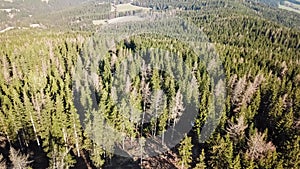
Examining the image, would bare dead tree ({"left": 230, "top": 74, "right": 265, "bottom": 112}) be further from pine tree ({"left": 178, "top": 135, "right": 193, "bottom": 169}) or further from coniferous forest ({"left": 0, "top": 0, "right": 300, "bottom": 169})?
pine tree ({"left": 178, "top": 135, "right": 193, "bottom": 169})

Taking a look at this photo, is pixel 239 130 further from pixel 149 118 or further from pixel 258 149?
pixel 149 118

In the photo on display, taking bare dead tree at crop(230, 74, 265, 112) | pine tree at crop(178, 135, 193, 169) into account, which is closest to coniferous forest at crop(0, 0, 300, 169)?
pine tree at crop(178, 135, 193, 169)

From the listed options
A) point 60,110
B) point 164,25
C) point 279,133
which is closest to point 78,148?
point 60,110

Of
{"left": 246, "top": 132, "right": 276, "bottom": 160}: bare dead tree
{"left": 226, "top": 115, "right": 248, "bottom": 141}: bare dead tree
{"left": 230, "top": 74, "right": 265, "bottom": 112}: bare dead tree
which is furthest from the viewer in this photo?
{"left": 230, "top": 74, "right": 265, "bottom": 112}: bare dead tree

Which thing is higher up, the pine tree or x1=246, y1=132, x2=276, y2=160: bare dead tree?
x1=246, y1=132, x2=276, y2=160: bare dead tree

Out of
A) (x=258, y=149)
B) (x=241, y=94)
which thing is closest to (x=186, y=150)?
(x=258, y=149)

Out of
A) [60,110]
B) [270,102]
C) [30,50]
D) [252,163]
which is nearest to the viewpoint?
[252,163]

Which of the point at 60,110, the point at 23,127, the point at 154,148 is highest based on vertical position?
the point at 60,110

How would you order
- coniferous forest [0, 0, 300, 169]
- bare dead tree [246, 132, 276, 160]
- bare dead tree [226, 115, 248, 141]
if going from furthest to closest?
bare dead tree [226, 115, 248, 141] → coniferous forest [0, 0, 300, 169] → bare dead tree [246, 132, 276, 160]

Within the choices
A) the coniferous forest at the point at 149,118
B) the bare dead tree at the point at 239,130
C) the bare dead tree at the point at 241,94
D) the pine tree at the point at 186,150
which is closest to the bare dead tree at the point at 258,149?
the coniferous forest at the point at 149,118

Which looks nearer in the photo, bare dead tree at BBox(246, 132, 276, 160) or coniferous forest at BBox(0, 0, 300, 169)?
bare dead tree at BBox(246, 132, 276, 160)

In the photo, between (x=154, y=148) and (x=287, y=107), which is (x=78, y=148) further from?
(x=287, y=107)
